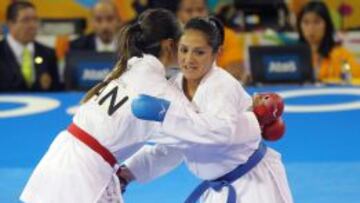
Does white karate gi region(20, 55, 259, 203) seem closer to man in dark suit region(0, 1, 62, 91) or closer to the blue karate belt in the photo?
the blue karate belt

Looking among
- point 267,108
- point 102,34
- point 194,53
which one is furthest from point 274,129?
point 102,34

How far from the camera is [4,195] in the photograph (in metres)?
5.28

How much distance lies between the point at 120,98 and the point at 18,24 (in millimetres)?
4743

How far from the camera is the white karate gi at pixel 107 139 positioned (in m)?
3.33

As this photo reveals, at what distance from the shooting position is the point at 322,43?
8.05 meters

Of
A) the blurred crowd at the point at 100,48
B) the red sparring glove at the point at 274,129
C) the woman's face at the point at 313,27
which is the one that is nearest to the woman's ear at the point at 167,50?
the red sparring glove at the point at 274,129

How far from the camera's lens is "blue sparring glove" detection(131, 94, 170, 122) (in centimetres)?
315

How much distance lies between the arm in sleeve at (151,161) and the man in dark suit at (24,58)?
4.18 m

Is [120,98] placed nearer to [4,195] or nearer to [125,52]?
[125,52]

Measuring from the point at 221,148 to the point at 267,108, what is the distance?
14.2 inches

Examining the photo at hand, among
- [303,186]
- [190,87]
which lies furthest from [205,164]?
[303,186]

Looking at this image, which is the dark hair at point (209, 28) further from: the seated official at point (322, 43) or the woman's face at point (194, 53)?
the seated official at point (322, 43)

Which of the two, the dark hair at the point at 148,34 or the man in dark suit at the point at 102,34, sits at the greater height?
the dark hair at the point at 148,34

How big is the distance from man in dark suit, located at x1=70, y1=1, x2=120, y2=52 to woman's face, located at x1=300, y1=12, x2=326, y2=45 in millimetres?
1913
